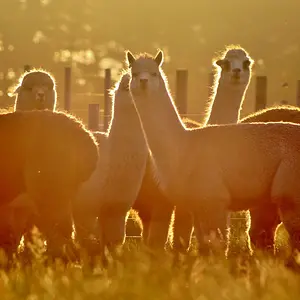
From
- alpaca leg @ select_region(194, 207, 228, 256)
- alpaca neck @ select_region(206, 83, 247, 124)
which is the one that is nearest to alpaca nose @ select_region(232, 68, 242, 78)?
alpaca neck @ select_region(206, 83, 247, 124)

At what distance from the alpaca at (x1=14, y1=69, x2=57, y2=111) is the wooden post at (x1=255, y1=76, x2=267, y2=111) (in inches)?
358

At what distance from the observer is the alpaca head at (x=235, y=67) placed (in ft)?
25.2

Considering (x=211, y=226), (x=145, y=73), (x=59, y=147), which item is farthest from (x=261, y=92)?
(x=59, y=147)

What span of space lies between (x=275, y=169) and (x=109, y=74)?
1199 cm

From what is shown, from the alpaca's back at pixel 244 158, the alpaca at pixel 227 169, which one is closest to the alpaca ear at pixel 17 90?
the alpaca at pixel 227 169

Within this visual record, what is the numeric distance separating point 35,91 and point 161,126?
2250mm

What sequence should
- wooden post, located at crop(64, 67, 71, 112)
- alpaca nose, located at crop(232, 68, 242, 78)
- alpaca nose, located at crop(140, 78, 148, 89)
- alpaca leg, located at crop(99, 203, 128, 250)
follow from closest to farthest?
alpaca nose, located at crop(140, 78, 148, 89), alpaca leg, located at crop(99, 203, 128, 250), alpaca nose, located at crop(232, 68, 242, 78), wooden post, located at crop(64, 67, 71, 112)

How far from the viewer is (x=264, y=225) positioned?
691 cm

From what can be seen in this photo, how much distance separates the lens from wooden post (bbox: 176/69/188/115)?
16.7 metres

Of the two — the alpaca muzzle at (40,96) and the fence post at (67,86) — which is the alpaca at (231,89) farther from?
the fence post at (67,86)

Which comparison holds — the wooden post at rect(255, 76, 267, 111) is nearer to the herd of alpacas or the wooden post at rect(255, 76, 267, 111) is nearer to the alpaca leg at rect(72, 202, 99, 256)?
the alpaca leg at rect(72, 202, 99, 256)

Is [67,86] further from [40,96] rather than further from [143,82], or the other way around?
[143,82]

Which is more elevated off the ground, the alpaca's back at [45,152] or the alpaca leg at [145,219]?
the alpaca's back at [45,152]

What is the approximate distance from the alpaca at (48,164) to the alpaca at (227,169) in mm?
627
